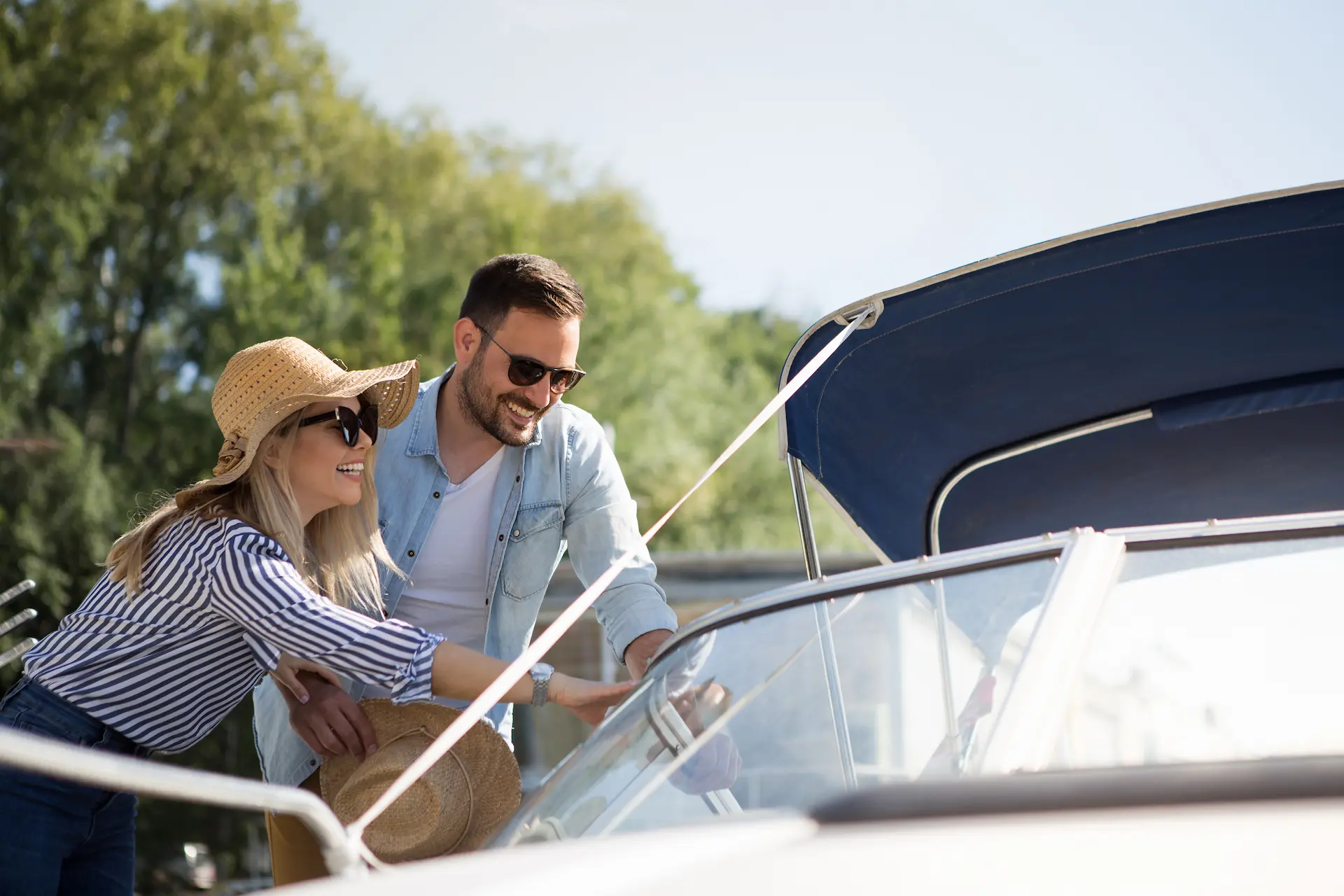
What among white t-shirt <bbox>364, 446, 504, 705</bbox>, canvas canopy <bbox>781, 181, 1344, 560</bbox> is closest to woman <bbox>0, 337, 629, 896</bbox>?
white t-shirt <bbox>364, 446, 504, 705</bbox>

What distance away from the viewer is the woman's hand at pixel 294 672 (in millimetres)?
2576

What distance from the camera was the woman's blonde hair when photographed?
2498 mm

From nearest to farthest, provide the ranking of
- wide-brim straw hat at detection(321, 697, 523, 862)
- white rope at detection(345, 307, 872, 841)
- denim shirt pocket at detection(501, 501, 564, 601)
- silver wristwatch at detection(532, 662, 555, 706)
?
white rope at detection(345, 307, 872, 841) < wide-brim straw hat at detection(321, 697, 523, 862) < silver wristwatch at detection(532, 662, 555, 706) < denim shirt pocket at detection(501, 501, 564, 601)

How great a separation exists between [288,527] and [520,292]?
105cm

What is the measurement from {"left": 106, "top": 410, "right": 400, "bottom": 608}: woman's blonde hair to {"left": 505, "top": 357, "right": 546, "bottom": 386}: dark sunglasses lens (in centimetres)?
55

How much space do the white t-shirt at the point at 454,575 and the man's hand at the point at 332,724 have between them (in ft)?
2.03

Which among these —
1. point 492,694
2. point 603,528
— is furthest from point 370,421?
point 492,694

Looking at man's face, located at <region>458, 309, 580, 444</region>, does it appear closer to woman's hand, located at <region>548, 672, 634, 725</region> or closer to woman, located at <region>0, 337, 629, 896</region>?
woman, located at <region>0, 337, 629, 896</region>

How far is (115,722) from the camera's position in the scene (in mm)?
2438

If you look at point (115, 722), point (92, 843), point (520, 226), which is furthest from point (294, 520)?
point (520, 226)

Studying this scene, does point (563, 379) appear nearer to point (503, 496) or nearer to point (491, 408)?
point (491, 408)

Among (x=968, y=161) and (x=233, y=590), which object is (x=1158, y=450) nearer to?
(x=233, y=590)

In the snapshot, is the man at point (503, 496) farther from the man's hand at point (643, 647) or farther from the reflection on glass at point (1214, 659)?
the reflection on glass at point (1214, 659)

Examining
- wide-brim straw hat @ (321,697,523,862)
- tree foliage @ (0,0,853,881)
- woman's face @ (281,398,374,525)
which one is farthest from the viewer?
tree foliage @ (0,0,853,881)
